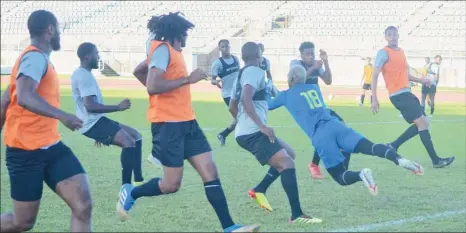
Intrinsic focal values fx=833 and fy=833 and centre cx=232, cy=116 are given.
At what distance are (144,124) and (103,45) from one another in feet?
113

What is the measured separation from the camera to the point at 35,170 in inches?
224

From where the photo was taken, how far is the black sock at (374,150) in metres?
8.54

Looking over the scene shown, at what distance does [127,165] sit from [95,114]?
100 cm

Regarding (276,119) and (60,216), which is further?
(276,119)

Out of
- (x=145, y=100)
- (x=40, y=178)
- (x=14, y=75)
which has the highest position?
(x=14, y=75)

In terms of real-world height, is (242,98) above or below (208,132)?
above

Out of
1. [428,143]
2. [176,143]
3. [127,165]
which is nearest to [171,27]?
[176,143]

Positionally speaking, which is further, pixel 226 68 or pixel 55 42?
pixel 226 68

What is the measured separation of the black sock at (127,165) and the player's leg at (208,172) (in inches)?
87.5

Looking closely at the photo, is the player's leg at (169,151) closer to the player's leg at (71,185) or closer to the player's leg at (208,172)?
the player's leg at (208,172)

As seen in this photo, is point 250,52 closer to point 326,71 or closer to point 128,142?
point 128,142

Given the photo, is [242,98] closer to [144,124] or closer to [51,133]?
[51,133]

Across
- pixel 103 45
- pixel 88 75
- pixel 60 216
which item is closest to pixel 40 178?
pixel 60 216

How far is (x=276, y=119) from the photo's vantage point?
69.5 ft
